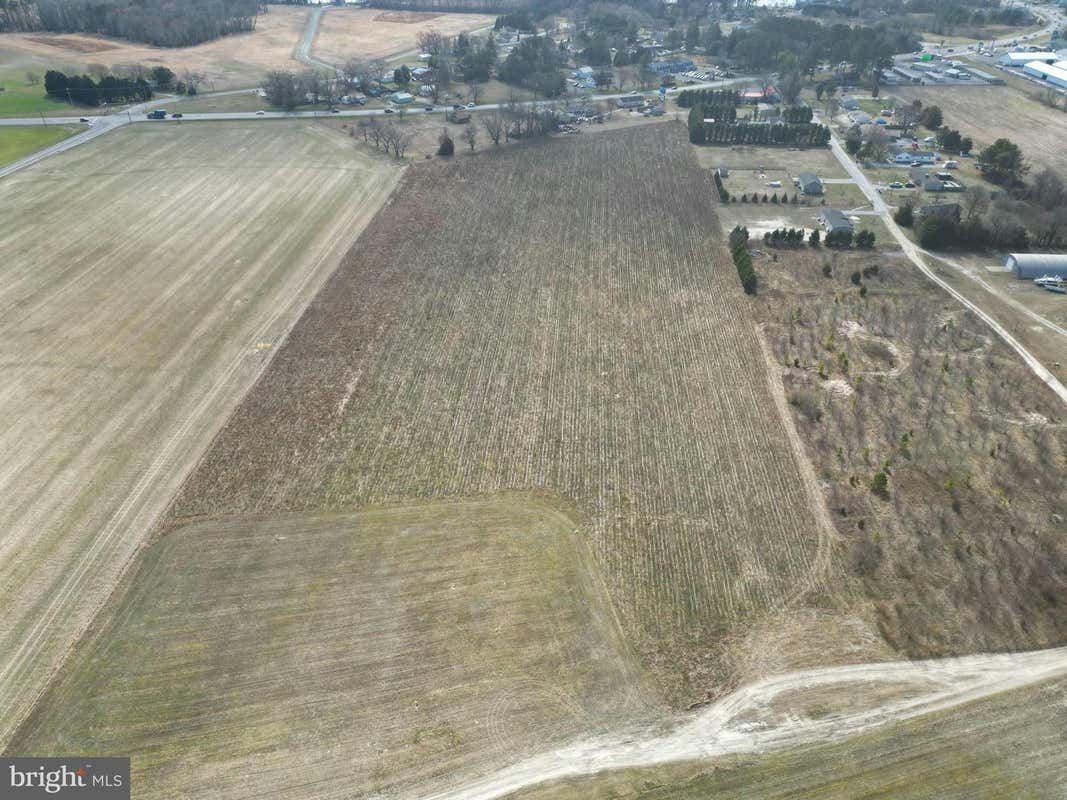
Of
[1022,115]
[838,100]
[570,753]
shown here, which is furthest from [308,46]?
[570,753]

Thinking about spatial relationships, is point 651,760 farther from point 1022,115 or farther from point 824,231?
point 1022,115

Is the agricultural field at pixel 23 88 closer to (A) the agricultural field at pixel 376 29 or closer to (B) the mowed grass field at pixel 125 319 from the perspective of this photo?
(B) the mowed grass field at pixel 125 319

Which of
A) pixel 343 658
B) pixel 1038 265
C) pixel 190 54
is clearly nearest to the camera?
pixel 343 658

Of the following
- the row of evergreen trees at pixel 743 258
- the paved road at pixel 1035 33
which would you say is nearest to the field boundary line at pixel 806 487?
the row of evergreen trees at pixel 743 258

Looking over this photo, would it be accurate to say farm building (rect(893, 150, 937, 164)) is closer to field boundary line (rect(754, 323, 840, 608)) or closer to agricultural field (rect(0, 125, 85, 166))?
field boundary line (rect(754, 323, 840, 608))

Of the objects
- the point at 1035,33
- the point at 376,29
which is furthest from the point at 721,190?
the point at 1035,33

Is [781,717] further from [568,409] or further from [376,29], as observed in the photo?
[376,29]

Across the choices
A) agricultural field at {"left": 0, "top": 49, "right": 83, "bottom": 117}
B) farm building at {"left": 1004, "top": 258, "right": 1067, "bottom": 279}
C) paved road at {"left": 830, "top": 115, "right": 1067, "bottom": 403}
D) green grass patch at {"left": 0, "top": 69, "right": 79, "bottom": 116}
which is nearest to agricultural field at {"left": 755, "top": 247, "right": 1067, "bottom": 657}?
paved road at {"left": 830, "top": 115, "right": 1067, "bottom": 403}
